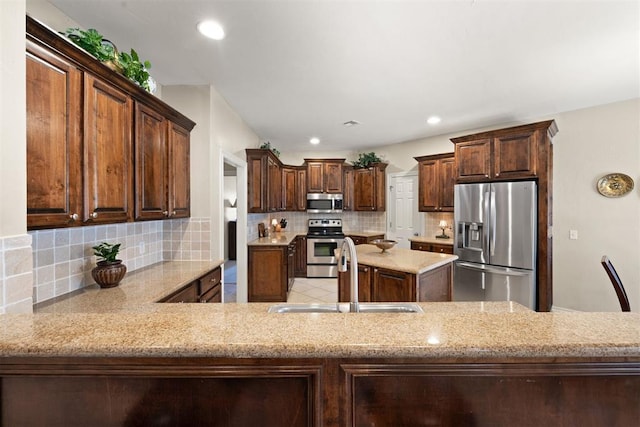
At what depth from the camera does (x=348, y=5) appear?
67.2 inches

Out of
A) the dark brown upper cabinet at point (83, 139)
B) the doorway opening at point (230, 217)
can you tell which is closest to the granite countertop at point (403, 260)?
the dark brown upper cabinet at point (83, 139)

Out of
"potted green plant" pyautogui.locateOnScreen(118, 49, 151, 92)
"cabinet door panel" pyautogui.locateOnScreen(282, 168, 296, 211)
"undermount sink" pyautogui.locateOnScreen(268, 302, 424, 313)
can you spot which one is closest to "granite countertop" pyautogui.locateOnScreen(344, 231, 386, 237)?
"cabinet door panel" pyautogui.locateOnScreen(282, 168, 296, 211)

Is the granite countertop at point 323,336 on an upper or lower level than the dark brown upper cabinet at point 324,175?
lower

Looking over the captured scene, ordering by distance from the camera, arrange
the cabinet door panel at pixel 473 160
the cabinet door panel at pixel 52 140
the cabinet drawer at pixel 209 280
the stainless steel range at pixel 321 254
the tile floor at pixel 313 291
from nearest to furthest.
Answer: the cabinet door panel at pixel 52 140, the cabinet drawer at pixel 209 280, the cabinet door panel at pixel 473 160, the tile floor at pixel 313 291, the stainless steel range at pixel 321 254

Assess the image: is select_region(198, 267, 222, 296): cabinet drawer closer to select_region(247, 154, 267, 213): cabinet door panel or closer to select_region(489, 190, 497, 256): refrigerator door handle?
select_region(247, 154, 267, 213): cabinet door panel

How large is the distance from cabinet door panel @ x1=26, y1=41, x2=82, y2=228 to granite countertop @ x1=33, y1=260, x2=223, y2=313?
49 cm

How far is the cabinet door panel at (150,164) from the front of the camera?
79.7 inches

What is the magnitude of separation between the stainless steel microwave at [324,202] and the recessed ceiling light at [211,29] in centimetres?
390

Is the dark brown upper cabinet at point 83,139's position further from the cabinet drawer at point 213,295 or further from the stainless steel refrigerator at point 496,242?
the stainless steel refrigerator at point 496,242

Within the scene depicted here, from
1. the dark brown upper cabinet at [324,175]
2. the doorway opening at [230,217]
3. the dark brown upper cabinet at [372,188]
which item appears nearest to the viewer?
the dark brown upper cabinet at [372,188]

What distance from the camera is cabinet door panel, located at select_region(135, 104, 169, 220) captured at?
203 centimetres

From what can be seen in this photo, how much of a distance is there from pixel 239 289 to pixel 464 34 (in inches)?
147

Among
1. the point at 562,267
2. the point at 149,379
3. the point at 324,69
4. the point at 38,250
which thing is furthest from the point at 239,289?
the point at 562,267

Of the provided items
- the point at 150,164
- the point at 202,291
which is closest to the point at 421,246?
the point at 202,291
